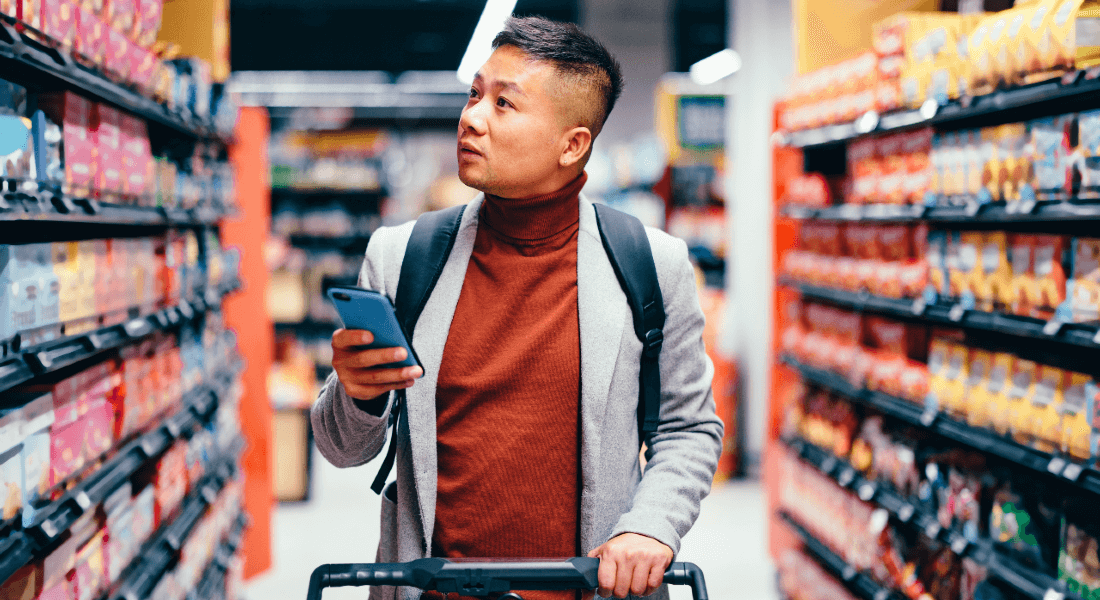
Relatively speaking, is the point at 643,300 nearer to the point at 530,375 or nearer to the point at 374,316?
the point at 530,375

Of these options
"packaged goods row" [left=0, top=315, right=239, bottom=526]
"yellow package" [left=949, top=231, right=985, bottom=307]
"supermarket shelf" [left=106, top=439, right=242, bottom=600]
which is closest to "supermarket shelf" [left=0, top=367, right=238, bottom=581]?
"packaged goods row" [left=0, top=315, right=239, bottom=526]

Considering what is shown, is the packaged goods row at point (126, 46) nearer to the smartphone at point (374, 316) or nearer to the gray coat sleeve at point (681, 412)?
the smartphone at point (374, 316)

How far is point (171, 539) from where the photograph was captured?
281cm

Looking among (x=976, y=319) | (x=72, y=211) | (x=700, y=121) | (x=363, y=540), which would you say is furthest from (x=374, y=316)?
(x=700, y=121)

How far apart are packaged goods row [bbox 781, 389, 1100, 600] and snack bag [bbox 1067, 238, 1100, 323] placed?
54cm

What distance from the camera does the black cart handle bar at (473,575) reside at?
1.28 metres

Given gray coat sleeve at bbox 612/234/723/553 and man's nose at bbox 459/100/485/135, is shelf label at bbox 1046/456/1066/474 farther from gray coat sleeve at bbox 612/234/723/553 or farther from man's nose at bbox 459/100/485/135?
man's nose at bbox 459/100/485/135

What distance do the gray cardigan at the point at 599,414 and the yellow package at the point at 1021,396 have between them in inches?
52.8

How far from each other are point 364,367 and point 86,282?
4.20 feet

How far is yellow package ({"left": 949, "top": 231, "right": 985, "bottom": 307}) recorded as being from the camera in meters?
2.72

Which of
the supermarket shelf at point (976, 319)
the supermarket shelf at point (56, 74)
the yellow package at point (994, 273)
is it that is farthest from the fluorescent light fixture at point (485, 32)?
the yellow package at point (994, 273)

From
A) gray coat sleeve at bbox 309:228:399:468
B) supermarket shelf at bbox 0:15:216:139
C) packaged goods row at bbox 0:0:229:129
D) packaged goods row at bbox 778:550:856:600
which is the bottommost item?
packaged goods row at bbox 778:550:856:600

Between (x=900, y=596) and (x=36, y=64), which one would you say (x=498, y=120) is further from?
(x=900, y=596)

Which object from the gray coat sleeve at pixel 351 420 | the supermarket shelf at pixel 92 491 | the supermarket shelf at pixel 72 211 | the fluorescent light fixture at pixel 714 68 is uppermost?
the fluorescent light fixture at pixel 714 68
